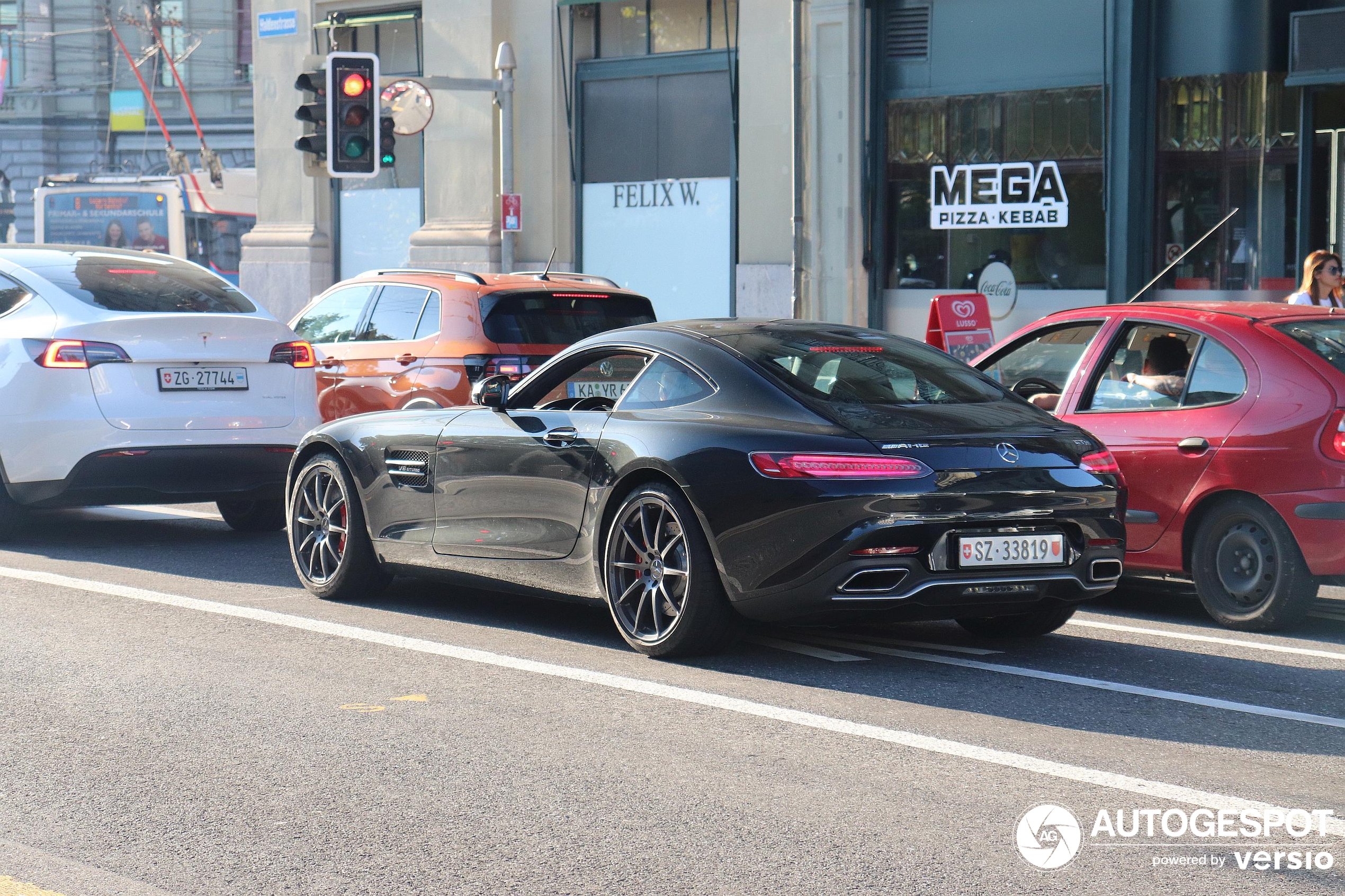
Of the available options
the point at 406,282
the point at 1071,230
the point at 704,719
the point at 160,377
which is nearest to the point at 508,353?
the point at 406,282

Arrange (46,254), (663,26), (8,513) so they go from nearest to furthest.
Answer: (8,513) → (46,254) → (663,26)

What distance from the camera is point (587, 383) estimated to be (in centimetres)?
735

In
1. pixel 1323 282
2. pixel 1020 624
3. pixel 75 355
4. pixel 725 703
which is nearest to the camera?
pixel 725 703

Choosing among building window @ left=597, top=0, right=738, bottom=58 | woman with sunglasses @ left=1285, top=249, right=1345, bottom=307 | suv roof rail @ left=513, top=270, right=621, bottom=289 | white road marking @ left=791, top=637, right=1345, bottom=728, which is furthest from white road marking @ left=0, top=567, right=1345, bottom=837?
building window @ left=597, top=0, right=738, bottom=58

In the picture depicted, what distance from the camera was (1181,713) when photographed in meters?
5.78

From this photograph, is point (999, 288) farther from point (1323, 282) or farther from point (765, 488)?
point (765, 488)

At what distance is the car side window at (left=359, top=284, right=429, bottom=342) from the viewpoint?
11914 mm

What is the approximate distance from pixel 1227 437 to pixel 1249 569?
1.90 feet

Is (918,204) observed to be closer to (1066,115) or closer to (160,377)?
(1066,115)

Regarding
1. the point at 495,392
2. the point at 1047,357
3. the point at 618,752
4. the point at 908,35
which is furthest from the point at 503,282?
the point at 908,35

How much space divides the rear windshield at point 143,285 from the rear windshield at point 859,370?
14.9ft

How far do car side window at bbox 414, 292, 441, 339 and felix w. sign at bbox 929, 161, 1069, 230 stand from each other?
824cm

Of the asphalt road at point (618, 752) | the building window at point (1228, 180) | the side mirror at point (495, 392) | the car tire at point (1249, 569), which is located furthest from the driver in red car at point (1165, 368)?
the building window at point (1228, 180)

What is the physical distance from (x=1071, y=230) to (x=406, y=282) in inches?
319
